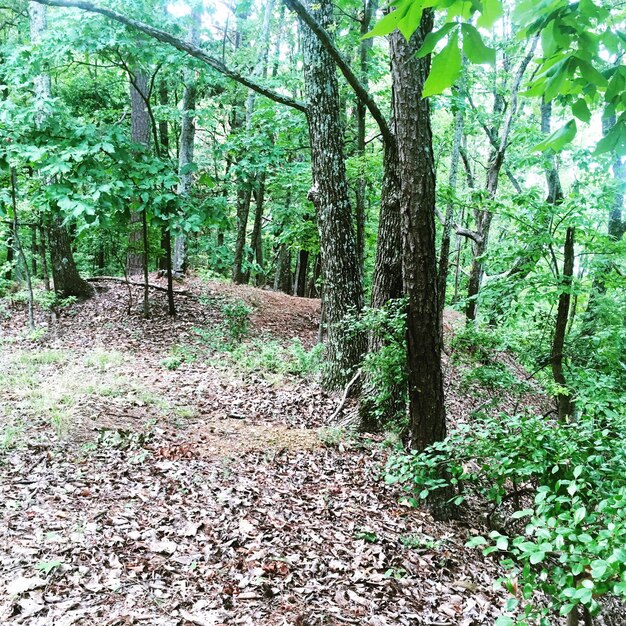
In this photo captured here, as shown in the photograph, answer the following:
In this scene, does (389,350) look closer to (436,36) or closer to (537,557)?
(537,557)

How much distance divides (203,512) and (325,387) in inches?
112

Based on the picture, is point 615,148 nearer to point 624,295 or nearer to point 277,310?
point 624,295

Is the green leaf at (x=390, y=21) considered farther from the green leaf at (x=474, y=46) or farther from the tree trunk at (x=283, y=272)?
the tree trunk at (x=283, y=272)

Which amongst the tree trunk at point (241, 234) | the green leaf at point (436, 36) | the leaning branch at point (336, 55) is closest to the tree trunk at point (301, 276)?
the tree trunk at point (241, 234)

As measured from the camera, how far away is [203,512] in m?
3.71

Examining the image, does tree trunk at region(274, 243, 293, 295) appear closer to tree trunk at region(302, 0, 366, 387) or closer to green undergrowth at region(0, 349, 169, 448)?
green undergrowth at region(0, 349, 169, 448)

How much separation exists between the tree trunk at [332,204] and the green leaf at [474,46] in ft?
15.1

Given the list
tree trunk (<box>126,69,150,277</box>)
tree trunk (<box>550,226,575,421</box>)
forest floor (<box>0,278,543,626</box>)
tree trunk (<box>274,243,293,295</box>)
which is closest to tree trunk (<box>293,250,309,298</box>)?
tree trunk (<box>274,243,293,295</box>)

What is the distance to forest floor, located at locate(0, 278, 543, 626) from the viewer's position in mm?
2783

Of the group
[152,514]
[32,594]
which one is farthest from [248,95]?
[32,594]

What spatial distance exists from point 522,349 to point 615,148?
5.54m

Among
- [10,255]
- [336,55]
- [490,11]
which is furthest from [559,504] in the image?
[10,255]

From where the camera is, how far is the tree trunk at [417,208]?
3.45 meters

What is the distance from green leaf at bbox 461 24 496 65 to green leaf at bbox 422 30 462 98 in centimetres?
3
